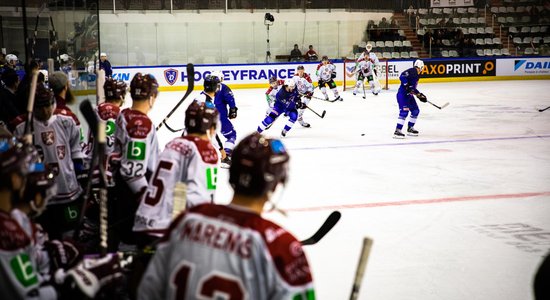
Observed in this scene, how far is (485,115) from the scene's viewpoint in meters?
13.5

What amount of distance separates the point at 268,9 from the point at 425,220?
17.9m

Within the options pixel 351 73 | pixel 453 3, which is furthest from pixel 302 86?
pixel 453 3

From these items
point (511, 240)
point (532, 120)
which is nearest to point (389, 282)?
point (511, 240)

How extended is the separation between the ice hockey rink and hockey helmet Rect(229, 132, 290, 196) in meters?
0.36

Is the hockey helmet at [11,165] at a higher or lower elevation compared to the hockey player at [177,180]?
higher

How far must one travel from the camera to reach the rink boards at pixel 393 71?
2042 centimetres

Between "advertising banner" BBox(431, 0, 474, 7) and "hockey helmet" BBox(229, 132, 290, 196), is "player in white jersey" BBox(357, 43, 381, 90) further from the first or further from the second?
"hockey helmet" BBox(229, 132, 290, 196)

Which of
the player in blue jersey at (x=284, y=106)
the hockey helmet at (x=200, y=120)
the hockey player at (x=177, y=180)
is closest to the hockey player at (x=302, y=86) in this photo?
the player in blue jersey at (x=284, y=106)

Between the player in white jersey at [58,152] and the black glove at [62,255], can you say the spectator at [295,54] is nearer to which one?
the player in white jersey at [58,152]

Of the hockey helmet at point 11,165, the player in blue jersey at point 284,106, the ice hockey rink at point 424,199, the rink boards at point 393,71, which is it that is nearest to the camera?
the hockey helmet at point 11,165

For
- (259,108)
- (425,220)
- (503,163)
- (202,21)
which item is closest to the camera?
(425,220)

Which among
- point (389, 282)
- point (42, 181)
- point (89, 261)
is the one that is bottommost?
point (389, 282)

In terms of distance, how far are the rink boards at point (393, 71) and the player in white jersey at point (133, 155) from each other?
638 inches

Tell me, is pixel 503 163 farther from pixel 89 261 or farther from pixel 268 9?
pixel 268 9
